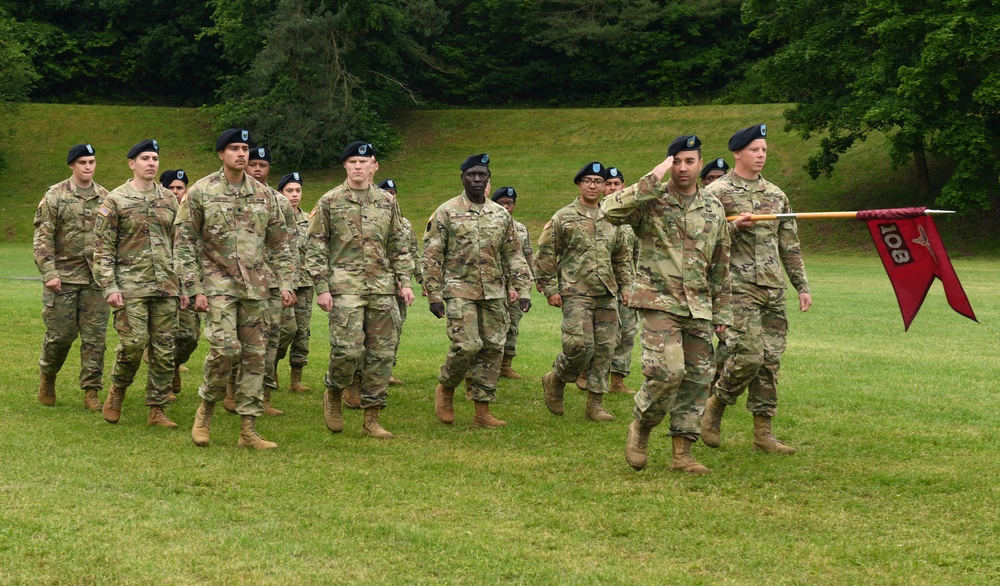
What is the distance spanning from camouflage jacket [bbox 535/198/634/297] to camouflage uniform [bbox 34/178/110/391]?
438 cm

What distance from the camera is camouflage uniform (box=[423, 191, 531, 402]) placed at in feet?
31.0

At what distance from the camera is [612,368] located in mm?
11617

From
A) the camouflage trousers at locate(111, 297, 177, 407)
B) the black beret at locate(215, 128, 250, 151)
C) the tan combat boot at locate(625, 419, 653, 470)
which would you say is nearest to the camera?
the tan combat boot at locate(625, 419, 653, 470)

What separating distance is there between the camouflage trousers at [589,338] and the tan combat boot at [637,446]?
7.28ft

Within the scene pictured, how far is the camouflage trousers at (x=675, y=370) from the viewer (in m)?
7.45

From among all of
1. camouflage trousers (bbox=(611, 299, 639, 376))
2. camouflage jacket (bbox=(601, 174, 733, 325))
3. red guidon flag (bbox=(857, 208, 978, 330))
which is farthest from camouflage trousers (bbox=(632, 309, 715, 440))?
camouflage trousers (bbox=(611, 299, 639, 376))

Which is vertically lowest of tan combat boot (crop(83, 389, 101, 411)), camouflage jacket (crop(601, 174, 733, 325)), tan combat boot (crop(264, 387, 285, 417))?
tan combat boot (crop(83, 389, 101, 411))

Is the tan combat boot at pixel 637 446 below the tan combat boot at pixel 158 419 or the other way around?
the other way around

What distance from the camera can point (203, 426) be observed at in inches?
336

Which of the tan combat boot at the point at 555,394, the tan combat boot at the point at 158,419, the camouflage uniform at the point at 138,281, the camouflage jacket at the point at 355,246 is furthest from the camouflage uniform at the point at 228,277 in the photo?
the tan combat boot at the point at 555,394

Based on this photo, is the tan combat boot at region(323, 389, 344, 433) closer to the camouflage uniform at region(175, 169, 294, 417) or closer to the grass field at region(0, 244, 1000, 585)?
the grass field at region(0, 244, 1000, 585)

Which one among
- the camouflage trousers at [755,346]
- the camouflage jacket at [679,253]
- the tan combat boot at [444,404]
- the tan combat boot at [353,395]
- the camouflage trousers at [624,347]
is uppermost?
Result: the camouflage jacket at [679,253]

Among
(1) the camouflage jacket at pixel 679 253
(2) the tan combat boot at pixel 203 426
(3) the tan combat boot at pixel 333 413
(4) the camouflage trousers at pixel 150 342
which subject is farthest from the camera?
→ (4) the camouflage trousers at pixel 150 342

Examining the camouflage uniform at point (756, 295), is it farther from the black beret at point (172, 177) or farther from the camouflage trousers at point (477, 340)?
the black beret at point (172, 177)
